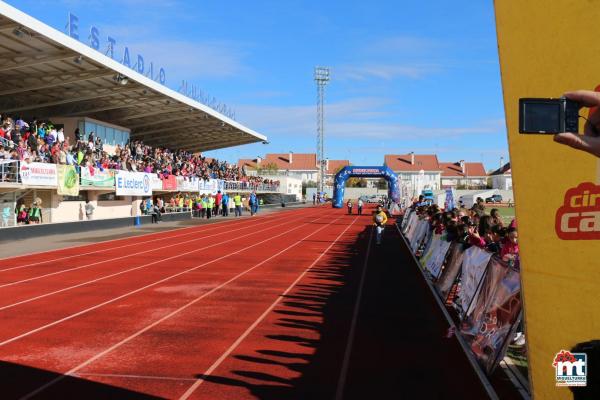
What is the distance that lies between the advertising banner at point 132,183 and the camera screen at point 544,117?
26473 millimetres

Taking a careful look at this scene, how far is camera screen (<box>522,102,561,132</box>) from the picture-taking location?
2420 millimetres

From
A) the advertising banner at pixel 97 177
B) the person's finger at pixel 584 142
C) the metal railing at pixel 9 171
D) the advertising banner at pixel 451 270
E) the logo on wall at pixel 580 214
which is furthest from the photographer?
the advertising banner at pixel 97 177

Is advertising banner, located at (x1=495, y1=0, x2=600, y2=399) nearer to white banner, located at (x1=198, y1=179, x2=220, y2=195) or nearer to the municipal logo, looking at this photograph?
the municipal logo

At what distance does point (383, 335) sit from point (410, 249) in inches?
417

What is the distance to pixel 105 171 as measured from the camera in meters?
25.8

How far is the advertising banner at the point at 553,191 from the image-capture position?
3.68m

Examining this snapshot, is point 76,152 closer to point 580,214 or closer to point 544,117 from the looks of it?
point 580,214

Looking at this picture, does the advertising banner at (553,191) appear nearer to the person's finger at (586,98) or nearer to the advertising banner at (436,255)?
the person's finger at (586,98)

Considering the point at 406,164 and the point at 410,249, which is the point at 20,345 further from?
the point at 406,164

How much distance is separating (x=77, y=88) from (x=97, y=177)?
222 inches

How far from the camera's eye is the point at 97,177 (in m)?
25.0

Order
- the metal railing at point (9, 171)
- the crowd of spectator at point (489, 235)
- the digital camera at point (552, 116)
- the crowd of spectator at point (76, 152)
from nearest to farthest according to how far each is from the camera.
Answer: the digital camera at point (552, 116), the crowd of spectator at point (489, 235), the metal railing at point (9, 171), the crowd of spectator at point (76, 152)


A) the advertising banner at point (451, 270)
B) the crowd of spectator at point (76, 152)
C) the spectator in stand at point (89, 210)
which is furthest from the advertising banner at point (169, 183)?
the advertising banner at point (451, 270)

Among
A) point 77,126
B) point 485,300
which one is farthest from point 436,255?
point 77,126
